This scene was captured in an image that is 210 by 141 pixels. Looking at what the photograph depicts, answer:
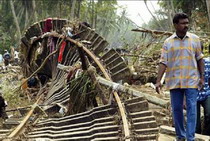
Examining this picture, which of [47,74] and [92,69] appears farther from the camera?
[47,74]

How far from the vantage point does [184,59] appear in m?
4.38

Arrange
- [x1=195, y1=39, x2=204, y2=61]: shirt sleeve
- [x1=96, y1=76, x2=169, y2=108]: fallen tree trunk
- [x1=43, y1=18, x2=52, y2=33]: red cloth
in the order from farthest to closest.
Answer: [x1=43, y1=18, x2=52, y2=33]: red cloth
[x1=96, y1=76, x2=169, y2=108]: fallen tree trunk
[x1=195, y1=39, x2=204, y2=61]: shirt sleeve

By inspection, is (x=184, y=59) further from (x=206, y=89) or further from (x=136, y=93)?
(x=136, y=93)

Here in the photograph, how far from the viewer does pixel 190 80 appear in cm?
437

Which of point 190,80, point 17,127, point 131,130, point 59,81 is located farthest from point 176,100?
point 59,81

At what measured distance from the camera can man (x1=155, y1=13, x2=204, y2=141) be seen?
4.35m

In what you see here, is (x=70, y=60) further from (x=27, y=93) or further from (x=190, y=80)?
(x=190, y=80)

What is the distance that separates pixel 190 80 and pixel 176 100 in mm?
310

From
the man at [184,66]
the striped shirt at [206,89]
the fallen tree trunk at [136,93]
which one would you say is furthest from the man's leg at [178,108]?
the fallen tree trunk at [136,93]

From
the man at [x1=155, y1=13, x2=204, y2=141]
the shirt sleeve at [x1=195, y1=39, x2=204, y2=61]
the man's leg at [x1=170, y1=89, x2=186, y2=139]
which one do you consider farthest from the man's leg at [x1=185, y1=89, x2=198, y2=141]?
the shirt sleeve at [x1=195, y1=39, x2=204, y2=61]

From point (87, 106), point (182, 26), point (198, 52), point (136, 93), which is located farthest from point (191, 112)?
point (87, 106)

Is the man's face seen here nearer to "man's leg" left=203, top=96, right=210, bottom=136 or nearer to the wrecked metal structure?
"man's leg" left=203, top=96, right=210, bottom=136

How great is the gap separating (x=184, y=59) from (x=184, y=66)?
82mm

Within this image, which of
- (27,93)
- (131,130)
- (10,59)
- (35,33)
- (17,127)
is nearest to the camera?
(131,130)
